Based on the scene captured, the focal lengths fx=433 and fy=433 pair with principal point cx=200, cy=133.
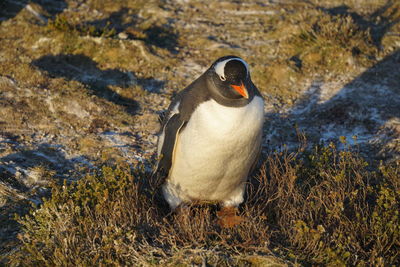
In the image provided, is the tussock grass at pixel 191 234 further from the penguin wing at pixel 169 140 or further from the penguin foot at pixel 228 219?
the penguin wing at pixel 169 140

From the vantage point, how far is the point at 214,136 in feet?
15.4

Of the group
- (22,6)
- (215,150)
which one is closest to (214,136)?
(215,150)

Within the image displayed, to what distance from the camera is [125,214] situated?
473 cm

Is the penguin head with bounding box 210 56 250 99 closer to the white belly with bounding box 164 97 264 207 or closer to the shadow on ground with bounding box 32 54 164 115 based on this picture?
the white belly with bounding box 164 97 264 207

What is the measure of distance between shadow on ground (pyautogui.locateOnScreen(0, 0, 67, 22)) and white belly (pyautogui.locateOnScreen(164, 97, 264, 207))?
759 centimetres

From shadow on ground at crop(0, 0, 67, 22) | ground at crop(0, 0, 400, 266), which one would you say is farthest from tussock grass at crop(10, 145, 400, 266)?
shadow on ground at crop(0, 0, 67, 22)

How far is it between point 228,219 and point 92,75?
17.5 feet

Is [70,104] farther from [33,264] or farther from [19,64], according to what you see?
[33,264]

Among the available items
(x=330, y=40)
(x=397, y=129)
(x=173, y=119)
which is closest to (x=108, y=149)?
(x=173, y=119)

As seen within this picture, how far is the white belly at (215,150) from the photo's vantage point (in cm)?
469

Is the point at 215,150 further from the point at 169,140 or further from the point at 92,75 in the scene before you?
the point at 92,75

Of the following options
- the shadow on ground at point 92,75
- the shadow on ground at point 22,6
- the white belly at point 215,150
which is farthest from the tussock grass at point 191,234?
the shadow on ground at point 22,6

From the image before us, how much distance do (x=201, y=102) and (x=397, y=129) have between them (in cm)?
439

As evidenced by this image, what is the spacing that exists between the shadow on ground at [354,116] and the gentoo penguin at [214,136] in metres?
2.21
